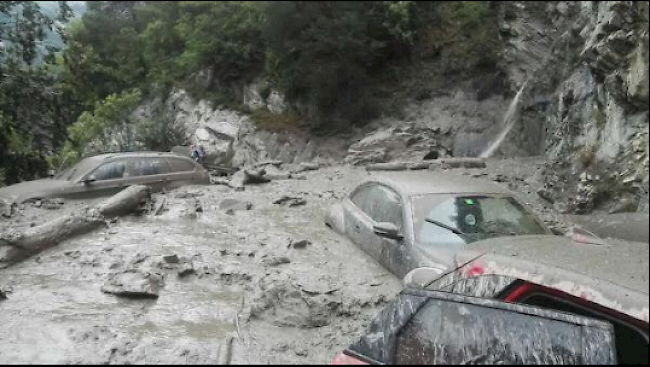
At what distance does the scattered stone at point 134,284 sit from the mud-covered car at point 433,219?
7.70ft

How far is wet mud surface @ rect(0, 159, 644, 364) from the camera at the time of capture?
4102 millimetres

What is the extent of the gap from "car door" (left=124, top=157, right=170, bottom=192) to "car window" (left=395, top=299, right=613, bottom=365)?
351 inches

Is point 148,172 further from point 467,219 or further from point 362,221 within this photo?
point 467,219

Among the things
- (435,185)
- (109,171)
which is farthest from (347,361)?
(109,171)

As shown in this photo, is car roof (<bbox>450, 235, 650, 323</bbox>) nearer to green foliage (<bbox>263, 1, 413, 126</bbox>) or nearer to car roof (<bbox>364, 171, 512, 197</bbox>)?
car roof (<bbox>364, 171, 512, 197</bbox>)

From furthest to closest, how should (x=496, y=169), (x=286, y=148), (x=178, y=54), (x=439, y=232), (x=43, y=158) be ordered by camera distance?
1. (x=178, y=54)
2. (x=286, y=148)
3. (x=496, y=169)
4. (x=43, y=158)
5. (x=439, y=232)

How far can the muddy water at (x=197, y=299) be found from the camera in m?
4.07

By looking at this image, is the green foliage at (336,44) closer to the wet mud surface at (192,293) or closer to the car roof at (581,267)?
the wet mud surface at (192,293)

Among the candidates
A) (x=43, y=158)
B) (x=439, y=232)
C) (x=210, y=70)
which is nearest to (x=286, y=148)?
(x=210, y=70)

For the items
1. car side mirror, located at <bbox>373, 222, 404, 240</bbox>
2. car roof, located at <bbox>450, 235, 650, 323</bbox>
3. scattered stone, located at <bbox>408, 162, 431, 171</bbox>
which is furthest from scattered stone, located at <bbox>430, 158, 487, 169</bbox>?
car roof, located at <bbox>450, 235, 650, 323</bbox>

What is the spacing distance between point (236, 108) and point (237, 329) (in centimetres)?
2350

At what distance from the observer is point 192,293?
5.55 meters

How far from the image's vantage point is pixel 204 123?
26.3 meters

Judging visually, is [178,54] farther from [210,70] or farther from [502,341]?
[502,341]
